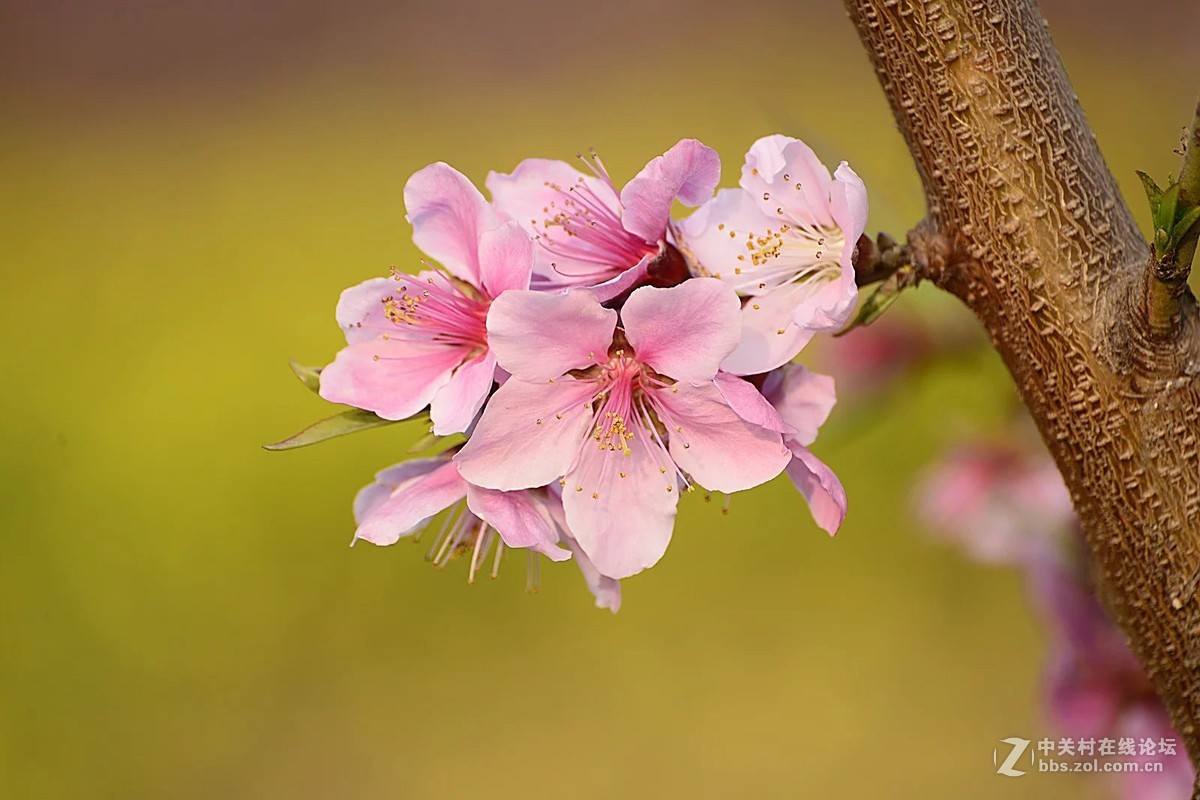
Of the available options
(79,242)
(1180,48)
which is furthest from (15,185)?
(1180,48)

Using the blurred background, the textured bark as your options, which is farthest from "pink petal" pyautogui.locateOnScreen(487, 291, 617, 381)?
the blurred background

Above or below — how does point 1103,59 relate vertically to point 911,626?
above

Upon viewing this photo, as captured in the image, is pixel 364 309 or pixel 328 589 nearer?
pixel 364 309

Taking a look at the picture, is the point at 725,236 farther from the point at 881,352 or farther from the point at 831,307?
the point at 881,352

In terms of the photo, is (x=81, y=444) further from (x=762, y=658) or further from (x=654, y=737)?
(x=762, y=658)

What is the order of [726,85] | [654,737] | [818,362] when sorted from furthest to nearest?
[726,85]
[654,737]
[818,362]

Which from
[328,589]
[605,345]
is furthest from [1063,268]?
[328,589]
